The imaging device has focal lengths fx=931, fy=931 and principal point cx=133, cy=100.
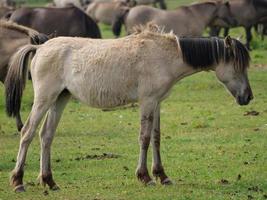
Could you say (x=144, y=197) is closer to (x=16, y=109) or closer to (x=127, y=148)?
(x=16, y=109)

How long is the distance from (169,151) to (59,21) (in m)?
12.0

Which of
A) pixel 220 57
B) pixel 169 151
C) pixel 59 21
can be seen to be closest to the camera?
pixel 220 57

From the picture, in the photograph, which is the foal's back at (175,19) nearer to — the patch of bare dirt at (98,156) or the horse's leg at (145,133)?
the patch of bare dirt at (98,156)

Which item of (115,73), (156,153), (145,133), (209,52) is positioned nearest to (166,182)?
(156,153)

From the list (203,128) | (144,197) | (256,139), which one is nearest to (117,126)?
(203,128)

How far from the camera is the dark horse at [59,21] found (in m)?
24.8

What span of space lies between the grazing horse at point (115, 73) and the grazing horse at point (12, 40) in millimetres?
4817

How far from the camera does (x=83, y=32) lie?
24.7 meters

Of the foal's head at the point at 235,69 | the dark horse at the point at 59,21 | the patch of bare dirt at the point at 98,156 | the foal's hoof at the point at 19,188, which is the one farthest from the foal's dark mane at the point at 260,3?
the foal's hoof at the point at 19,188

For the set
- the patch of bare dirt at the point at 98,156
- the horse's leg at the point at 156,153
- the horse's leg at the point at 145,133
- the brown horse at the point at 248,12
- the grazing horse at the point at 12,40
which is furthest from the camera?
the brown horse at the point at 248,12

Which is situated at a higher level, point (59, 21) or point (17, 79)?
point (17, 79)

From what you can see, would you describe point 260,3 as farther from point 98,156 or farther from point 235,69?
point 235,69

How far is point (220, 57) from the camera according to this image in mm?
11383

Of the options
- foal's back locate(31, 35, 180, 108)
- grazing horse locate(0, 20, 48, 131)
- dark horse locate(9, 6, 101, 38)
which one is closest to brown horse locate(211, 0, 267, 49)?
dark horse locate(9, 6, 101, 38)
